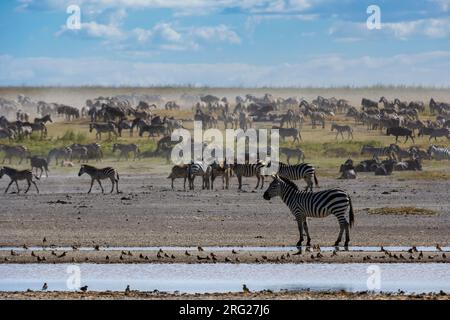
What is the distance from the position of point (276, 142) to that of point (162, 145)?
4.69m

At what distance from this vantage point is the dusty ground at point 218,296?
492 inches

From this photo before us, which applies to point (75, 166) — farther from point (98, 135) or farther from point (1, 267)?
point (1, 267)

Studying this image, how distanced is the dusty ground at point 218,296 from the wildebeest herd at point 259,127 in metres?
4.01

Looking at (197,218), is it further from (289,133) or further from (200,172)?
(289,133)

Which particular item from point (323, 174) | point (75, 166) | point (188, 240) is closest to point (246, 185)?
point (323, 174)

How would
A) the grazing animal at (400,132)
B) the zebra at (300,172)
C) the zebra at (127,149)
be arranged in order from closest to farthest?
the zebra at (300,172), the zebra at (127,149), the grazing animal at (400,132)

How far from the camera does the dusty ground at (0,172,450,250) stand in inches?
719

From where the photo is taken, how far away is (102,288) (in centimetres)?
1360

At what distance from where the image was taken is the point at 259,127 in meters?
47.3

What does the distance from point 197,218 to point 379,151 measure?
15.8 m

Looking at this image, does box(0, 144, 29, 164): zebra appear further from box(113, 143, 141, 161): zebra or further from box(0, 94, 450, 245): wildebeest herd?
box(113, 143, 141, 161): zebra

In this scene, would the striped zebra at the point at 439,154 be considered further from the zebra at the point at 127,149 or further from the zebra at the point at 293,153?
the zebra at the point at 127,149

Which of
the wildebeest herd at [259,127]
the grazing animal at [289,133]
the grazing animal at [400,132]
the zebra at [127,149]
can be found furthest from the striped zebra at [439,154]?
the zebra at [127,149]
